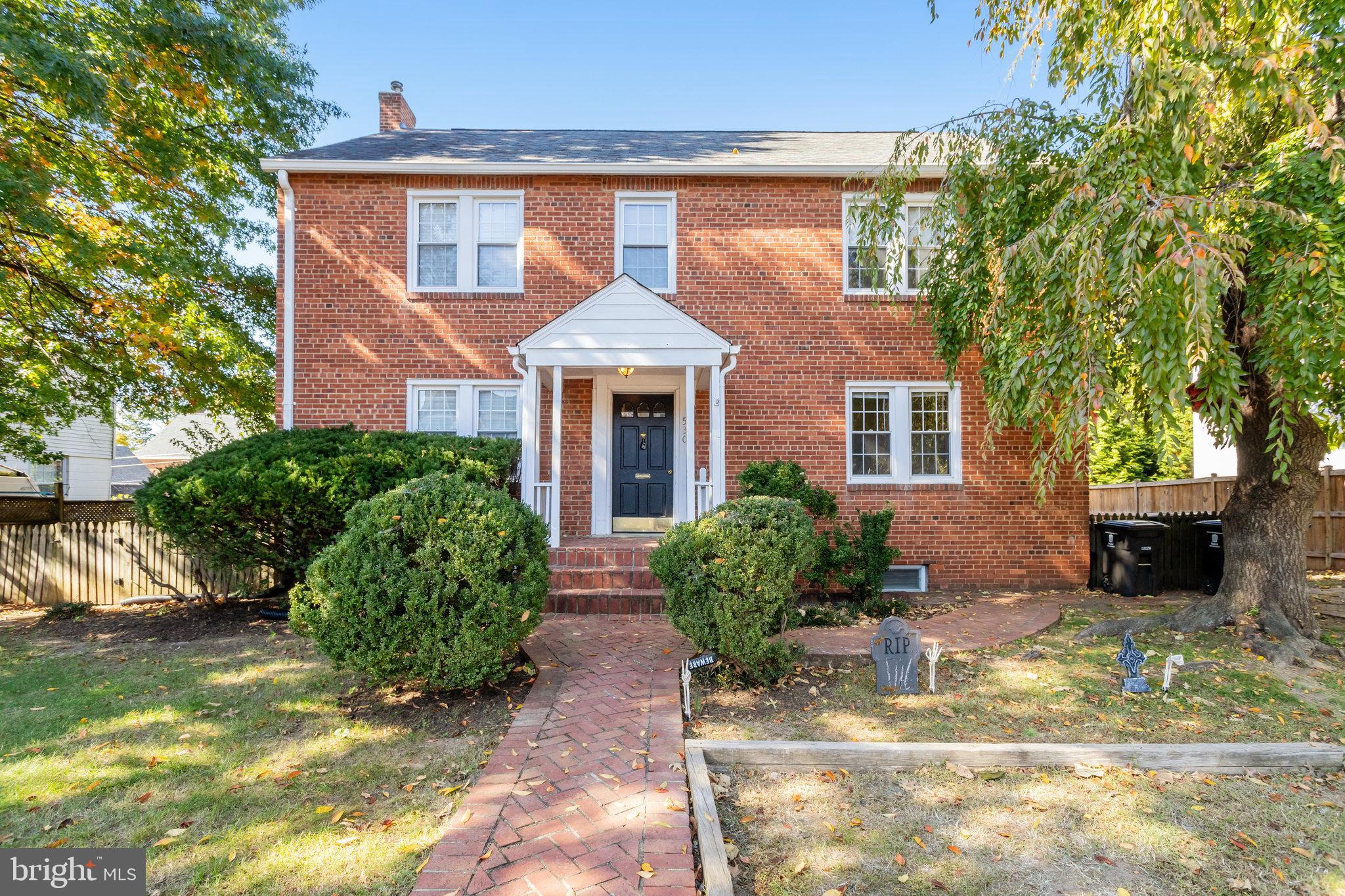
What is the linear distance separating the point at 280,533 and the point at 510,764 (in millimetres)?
5198

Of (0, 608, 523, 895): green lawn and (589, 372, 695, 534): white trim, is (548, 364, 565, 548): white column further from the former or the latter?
(0, 608, 523, 895): green lawn

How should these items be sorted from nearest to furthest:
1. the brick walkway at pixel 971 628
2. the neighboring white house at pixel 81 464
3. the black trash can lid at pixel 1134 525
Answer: the brick walkway at pixel 971 628 < the black trash can lid at pixel 1134 525 < the neighboring white house at pixel 81 464

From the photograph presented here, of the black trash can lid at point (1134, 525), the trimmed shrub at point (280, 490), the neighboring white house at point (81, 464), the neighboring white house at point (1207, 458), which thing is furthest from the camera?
the neighboring white house at point (1207, 458)

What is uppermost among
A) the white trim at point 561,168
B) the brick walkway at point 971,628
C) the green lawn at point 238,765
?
the white trim at point 561,168

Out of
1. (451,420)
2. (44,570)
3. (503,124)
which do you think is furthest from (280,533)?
(503,124)

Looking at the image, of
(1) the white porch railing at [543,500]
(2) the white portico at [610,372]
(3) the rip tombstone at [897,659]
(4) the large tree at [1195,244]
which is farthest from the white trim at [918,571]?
(1) the white porch railing at [543,500]

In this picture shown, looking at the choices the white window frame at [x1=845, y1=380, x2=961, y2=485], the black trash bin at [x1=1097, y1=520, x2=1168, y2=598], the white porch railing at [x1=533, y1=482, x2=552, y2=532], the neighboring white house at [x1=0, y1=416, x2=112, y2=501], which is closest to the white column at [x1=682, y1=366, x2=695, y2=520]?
the white porch railing at [x1=533, y1=482, x2=552, y2=532]

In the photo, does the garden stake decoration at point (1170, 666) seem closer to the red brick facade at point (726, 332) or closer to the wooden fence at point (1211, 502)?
the wooden fence at point (1211, 502)

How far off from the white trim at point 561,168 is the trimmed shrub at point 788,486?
14.8ft

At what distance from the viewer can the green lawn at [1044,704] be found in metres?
4.12

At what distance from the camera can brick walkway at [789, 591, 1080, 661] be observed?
5672 mm

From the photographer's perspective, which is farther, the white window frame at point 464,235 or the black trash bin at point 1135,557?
the white window frame at point 464,235

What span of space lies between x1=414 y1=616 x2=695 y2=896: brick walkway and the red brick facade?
16.3ft

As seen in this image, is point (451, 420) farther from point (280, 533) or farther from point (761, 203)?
point (761, 203)
